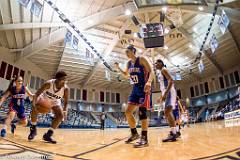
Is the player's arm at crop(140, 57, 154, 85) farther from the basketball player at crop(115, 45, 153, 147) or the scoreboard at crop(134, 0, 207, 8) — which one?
the scoreboard at crop(134, 0, 207, 8)

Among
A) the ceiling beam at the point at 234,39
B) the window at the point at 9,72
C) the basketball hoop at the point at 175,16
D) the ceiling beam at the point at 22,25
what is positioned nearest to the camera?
the ceiling beam at the point at 22,25

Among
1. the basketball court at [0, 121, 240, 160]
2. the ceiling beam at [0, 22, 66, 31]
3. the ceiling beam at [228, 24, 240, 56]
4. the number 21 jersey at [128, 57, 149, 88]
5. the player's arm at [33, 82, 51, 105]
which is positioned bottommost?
the basketball court at [0, 121, 240, 160]

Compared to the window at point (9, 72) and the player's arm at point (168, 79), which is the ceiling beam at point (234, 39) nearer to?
the player's arm at point (168, 79)

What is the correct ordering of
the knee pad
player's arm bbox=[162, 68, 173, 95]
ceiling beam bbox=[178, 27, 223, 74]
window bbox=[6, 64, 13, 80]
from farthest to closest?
window bbox=[6, 64, 13, 80]
ceiling beam bbox=[178, 27, 223, 74]
player's arm bbox=[162, 68, 173, 95]
the knee pad

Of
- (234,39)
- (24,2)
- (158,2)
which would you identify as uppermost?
(158,2)

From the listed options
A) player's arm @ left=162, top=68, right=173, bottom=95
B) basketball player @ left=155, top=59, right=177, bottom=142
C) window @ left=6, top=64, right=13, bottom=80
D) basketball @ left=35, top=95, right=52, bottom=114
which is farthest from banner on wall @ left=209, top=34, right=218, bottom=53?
window @ left=6, top=64, right=13, bottom=80

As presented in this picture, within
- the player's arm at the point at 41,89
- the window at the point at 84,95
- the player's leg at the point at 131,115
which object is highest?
the window at the point at 84,95

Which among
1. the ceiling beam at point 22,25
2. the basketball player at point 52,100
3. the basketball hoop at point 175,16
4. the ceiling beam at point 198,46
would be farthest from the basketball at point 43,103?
the ceiling beam at point 198,46

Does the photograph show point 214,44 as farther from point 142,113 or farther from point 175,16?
point 142,113

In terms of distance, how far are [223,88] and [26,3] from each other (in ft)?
82.3

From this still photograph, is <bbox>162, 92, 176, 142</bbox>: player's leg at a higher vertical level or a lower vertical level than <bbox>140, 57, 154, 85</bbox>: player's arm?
lower

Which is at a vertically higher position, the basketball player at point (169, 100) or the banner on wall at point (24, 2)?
the banner on wall at point (24, 2)

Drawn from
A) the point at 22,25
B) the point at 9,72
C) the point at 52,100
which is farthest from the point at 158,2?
the point at 9,72

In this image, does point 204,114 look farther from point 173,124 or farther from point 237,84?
point 173,124
